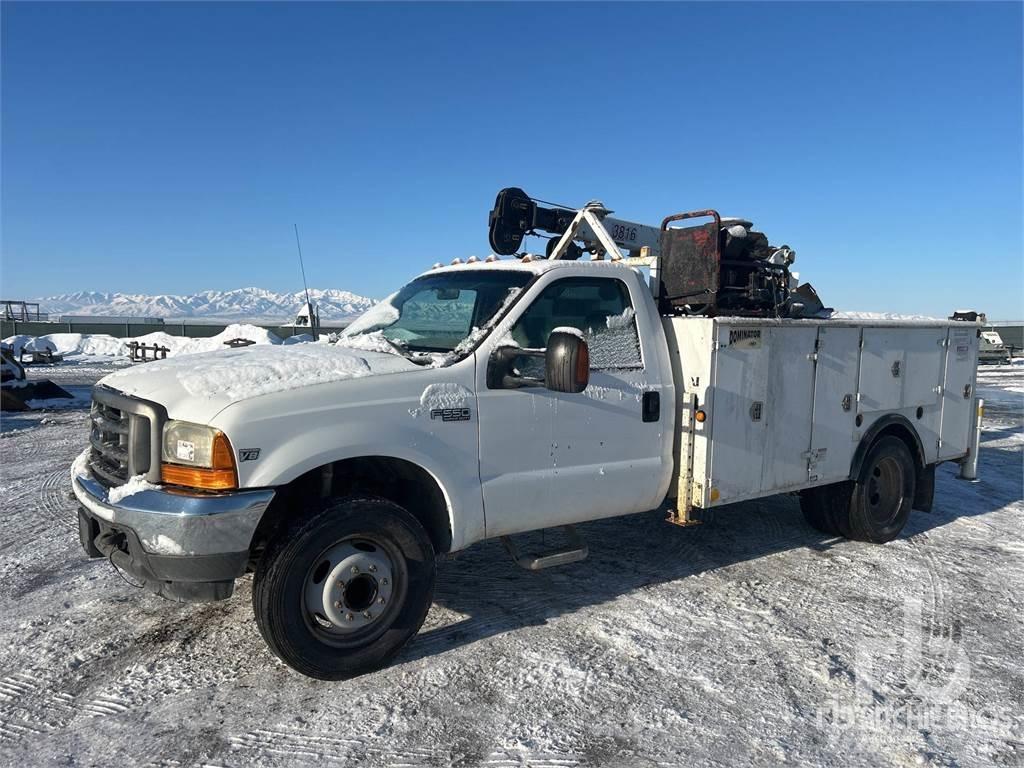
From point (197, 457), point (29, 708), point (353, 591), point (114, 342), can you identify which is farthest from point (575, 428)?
point (114, 342)

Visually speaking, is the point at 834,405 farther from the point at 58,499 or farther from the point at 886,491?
the point at 58,499

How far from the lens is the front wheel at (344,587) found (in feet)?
11.4

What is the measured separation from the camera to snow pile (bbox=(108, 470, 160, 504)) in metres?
3.43

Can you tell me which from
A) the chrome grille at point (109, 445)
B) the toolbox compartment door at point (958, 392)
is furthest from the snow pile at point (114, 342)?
the toolbox compartment door at point (958, 392)

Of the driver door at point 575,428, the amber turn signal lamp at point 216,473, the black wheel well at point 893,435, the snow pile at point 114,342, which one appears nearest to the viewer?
the amber turn signal lamp at point 216,473

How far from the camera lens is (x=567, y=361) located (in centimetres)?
366

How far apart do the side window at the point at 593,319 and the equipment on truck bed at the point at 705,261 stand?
583 mm

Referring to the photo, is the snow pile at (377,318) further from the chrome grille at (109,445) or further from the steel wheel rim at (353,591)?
the steel wheel rim at (353,591)

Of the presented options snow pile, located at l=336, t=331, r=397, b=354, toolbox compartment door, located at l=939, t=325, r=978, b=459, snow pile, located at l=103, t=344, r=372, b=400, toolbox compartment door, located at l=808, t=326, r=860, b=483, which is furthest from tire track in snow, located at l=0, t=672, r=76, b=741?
toolbox compartment door, located at l=939, t=325, r=978, b=459

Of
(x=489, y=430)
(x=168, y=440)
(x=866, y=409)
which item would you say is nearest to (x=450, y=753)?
(x=489, y=430)

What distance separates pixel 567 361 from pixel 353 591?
1554 mm

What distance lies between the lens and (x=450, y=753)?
10.2 ft

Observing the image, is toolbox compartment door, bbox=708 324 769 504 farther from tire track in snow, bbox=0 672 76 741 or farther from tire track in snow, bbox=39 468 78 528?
tire track in snow, bbox=39 468 78 528

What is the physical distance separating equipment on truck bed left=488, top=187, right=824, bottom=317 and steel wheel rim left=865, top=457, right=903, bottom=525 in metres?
1.43
